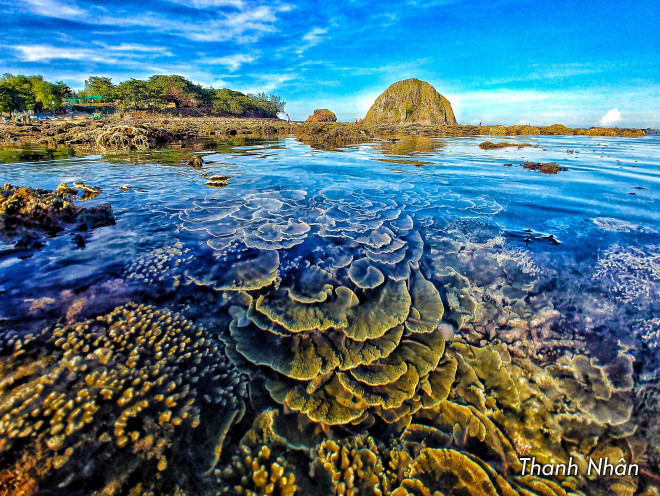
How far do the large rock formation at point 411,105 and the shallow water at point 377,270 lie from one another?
11867cm

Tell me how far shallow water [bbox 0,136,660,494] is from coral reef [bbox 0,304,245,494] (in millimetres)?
216

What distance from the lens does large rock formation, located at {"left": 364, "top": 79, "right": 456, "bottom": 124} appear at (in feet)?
373

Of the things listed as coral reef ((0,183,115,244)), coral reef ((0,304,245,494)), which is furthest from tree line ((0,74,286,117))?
coral reef ((0,304,245,494))

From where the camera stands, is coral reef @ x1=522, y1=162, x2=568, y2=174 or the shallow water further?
coral reef @ x1=522, y1=162, x2=568, y2=174

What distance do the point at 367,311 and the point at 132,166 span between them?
11.2 m

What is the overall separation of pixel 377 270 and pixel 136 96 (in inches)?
3068

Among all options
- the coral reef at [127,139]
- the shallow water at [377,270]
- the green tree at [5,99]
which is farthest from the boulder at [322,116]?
the shallow water at [377,270]

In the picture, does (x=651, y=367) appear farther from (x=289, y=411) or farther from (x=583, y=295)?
(x=289, y=411)

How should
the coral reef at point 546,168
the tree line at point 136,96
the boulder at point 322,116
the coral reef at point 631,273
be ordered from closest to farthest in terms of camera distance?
the coral reef at point 631,273 → the coral reef at point 546,168 → the tree line at point 136,96 → the boulder at point 322,116

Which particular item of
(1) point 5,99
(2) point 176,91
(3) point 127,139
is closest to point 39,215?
(3) point 127,139

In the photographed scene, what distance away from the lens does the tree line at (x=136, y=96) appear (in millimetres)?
56406

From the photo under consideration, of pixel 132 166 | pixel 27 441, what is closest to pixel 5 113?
pixel 132 166

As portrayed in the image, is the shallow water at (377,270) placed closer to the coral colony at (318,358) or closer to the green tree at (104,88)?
the coral colony at (318,358)

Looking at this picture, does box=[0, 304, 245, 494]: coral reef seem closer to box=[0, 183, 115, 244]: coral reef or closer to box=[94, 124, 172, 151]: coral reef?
box=[0, 183, 115, 244]: coral reef
